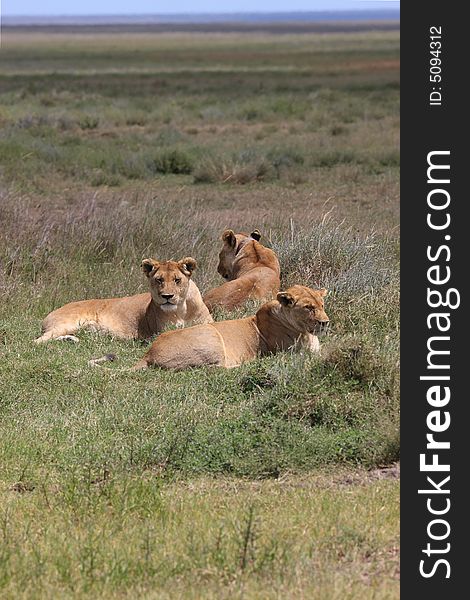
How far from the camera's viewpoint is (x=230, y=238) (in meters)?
11.6

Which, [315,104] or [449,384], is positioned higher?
[315,104]

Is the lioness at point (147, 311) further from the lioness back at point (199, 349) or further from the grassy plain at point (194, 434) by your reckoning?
the lioness back at point (199, 349)

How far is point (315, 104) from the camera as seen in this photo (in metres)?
37.9

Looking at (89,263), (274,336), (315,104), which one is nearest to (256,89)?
(315,104)

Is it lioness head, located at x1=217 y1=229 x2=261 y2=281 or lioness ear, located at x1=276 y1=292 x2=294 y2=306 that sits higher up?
lioness head, located at x1=217 y1=229 x2=261 y2=281

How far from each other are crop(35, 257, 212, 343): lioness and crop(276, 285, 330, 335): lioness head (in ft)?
3.92

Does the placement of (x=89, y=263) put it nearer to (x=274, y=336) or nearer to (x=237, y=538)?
(x=274, y=336)

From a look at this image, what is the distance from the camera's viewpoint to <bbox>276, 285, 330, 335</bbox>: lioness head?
359 inches

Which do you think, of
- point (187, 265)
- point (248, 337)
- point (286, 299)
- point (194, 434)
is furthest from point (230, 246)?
point (194, 434)

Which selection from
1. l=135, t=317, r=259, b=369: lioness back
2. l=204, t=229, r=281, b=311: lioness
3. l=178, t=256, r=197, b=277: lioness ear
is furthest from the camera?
l=204, t=229, r=281, b=311: lioness

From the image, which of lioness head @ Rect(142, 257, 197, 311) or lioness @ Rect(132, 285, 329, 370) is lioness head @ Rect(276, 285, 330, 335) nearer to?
lioness @ Rect(132, 285, 329, 370)

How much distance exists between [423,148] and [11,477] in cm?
317

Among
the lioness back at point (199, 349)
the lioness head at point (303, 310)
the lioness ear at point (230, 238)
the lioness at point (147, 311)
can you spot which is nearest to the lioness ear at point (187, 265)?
the lioness at point (147, 311)

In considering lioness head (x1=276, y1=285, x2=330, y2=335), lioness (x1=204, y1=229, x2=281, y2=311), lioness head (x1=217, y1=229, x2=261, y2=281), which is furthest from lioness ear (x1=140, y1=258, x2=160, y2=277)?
lioness head (x1=217, y1=229, x2=261, y2=281)
